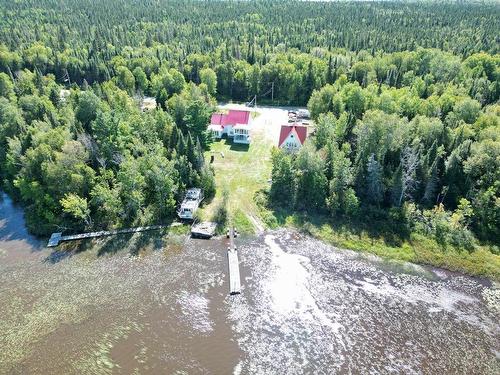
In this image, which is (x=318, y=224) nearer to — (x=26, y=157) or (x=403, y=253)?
(x=403, y=253)

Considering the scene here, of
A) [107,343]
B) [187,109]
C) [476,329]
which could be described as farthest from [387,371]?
[187,109]

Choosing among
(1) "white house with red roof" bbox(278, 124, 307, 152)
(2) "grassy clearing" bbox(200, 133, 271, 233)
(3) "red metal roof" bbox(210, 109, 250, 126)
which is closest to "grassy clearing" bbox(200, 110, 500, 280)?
(2) "grassy clearing" bbox(200, 133, 271, 233)

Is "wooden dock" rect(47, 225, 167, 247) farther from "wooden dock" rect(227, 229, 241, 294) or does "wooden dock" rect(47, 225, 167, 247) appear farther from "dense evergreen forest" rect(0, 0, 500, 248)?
"wooden dock" rect(227, 229, 241, 294)

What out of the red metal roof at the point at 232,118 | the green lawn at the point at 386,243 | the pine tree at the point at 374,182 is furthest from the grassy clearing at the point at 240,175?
the pine tree at the point at 374,182

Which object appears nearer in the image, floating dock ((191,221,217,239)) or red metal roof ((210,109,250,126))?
floating dock ((191,221,217,239))

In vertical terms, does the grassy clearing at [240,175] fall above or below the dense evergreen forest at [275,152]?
below

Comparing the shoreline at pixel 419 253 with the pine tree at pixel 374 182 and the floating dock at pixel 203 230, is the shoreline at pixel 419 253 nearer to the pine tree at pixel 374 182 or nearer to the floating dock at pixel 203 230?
the pine tree at pixel 374 182
